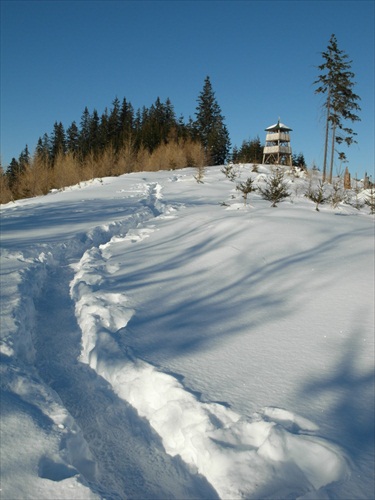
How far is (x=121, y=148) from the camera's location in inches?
1060

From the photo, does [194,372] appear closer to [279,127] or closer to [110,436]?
[110,436]

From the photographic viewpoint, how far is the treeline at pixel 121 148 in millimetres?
20828

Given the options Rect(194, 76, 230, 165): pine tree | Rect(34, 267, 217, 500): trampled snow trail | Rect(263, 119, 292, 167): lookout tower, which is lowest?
Rect(34, 267, 217, 500): trampled snow trail

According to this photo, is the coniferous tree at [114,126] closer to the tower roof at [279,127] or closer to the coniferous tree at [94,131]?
the coniferous tree at [94,131]

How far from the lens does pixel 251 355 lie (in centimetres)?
251

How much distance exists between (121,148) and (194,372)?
26.6 meters

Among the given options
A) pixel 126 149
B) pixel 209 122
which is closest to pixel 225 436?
pixel 126 149

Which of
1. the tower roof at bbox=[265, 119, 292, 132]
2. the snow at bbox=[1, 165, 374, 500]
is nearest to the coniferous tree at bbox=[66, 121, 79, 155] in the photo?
the tower roof at bbox=[265, 119, 292, 132]

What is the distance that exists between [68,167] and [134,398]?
817 inches

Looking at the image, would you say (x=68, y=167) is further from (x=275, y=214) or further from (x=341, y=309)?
(x=341, y=309)

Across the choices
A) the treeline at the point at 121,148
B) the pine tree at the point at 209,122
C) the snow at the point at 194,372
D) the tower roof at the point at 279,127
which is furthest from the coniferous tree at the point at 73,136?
the snow at the point at 194,372

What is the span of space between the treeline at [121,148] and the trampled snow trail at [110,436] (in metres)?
17.6

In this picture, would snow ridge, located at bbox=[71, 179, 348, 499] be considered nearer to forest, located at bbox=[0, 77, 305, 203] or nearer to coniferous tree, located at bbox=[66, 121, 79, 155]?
forest, located at bbox=[0, 77, 305, 203]

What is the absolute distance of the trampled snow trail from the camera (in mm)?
1640
